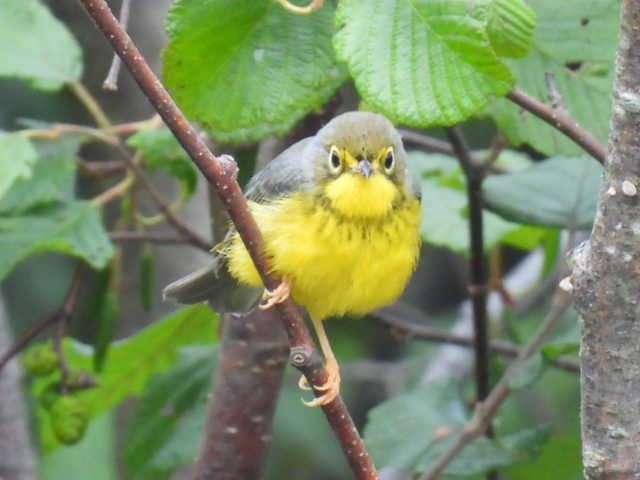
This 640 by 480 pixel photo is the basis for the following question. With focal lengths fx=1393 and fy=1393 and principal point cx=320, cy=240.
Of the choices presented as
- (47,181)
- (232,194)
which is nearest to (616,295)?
(232,194)

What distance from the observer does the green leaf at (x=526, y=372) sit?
2.59 metres

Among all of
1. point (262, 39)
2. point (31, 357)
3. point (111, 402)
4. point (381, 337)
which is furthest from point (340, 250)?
point (381, 337)

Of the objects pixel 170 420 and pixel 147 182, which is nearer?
pixel 147 182

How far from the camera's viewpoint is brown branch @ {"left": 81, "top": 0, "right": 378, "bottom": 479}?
163cm

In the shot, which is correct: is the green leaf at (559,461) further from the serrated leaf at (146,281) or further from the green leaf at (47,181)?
the green leaf at (47,181)

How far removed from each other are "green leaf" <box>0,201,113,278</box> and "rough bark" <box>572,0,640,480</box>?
1.25 meters

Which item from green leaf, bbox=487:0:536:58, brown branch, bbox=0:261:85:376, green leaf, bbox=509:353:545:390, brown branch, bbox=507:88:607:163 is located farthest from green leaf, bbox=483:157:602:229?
brown branch, bbox=0:261:85:376

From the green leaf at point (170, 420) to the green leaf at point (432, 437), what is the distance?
43 centimetres

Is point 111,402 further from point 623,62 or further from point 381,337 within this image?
point 381,337

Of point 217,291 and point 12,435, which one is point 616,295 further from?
point 12,435

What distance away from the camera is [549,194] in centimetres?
286

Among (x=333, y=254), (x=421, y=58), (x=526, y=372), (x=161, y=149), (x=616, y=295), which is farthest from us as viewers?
(x=161, y=149)

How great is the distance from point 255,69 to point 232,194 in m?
0.60

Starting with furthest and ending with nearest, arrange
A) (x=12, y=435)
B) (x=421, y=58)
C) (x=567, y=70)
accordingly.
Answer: (x=12, y=435) < (x=567, y=70) < (x=421, y=58)
